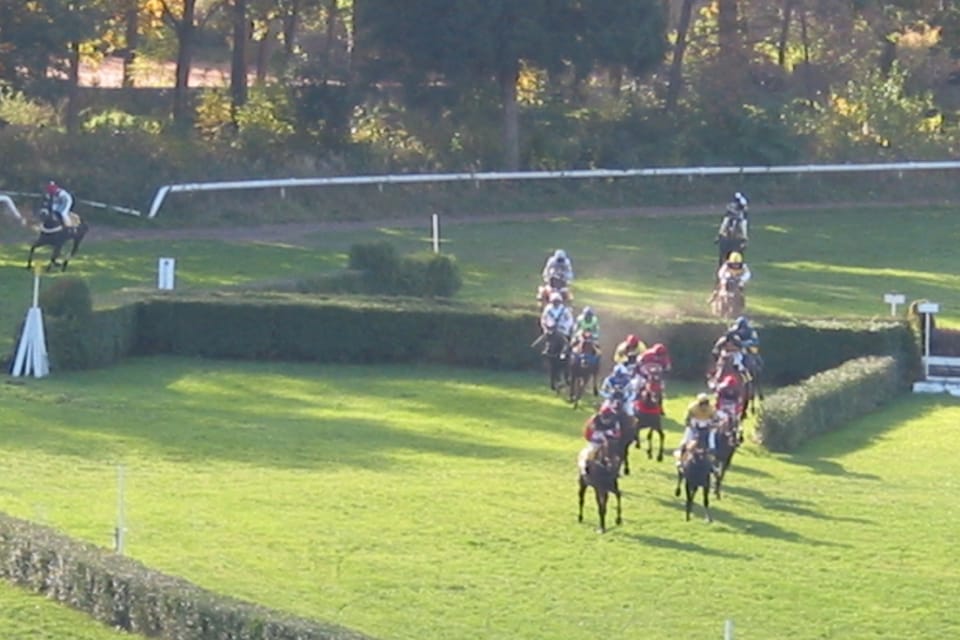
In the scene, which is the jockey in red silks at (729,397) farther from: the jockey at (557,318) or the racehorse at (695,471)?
the jockey at (557,318)

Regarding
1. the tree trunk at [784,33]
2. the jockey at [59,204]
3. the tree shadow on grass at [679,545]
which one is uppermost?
the tree trunk at [784,33]

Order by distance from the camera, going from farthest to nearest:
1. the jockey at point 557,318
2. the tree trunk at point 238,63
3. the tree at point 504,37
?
the tree trunk at point 238,63
the tree at point 504,37
the jockey at point 557,318

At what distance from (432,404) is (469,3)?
21.5 m

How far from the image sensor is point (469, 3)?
5256 centimetres

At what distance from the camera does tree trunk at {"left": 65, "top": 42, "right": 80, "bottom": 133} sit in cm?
5373

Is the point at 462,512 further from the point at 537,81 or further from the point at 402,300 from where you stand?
the point at 537,81

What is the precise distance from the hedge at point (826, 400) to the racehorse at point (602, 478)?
5.96 m

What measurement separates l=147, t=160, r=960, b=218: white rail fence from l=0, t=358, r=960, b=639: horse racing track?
587 inches

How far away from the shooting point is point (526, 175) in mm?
53250

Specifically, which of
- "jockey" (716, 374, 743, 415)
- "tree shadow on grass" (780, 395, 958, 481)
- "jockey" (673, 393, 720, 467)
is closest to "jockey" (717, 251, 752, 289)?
"tree shadow on grass" (780, 395, 958, 481)

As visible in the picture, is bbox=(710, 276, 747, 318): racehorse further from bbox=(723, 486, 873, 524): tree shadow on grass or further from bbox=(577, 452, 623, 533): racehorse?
bbox=(577, 452, 623, 533): racehorse

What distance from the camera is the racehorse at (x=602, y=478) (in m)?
24.1

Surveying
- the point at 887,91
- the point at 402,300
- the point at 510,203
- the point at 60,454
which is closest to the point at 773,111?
the point at 887,91

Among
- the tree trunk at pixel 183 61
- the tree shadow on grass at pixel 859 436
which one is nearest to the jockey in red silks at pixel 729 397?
the tree shadow on grass at pixel 859 436
